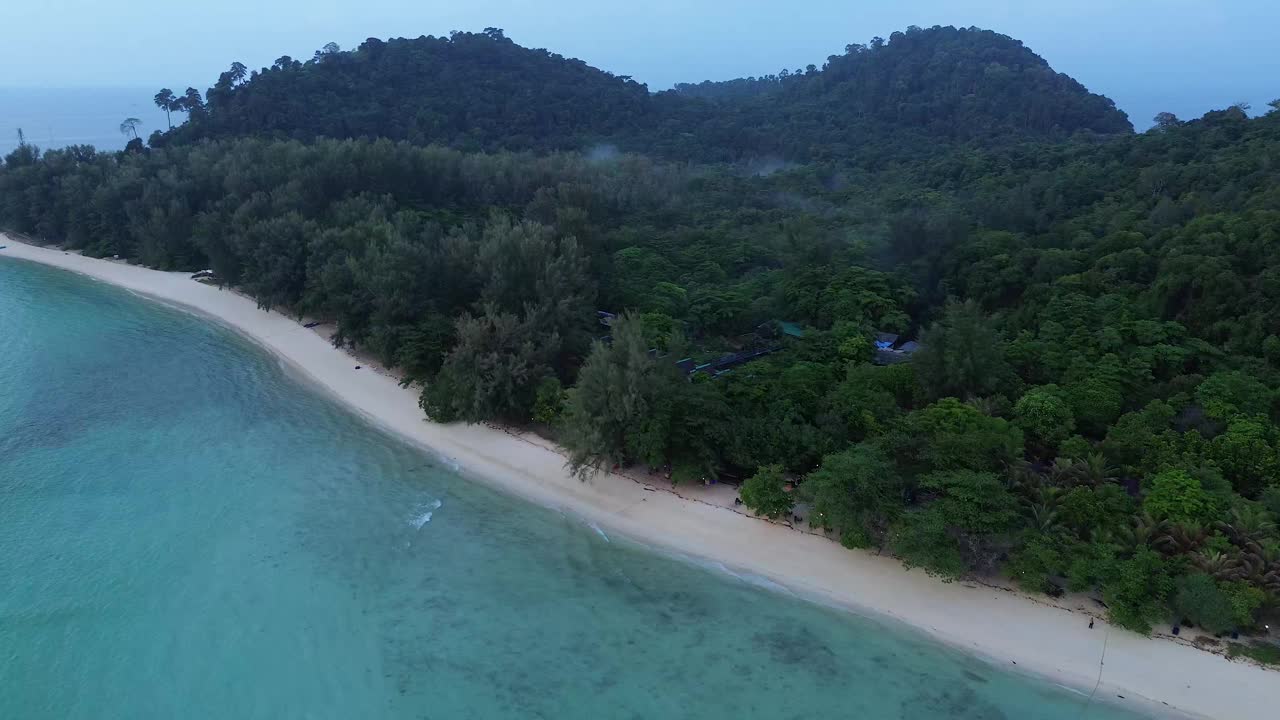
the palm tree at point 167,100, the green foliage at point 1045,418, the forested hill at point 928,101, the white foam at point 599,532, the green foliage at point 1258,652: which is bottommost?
the white foam at point 599,532

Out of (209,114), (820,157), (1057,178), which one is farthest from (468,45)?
(1057,178)

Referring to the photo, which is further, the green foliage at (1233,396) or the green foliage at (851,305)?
the green foliage at (1233,396)

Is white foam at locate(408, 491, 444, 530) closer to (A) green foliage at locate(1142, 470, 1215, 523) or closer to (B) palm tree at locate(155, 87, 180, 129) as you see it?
(A) green foliage at locate(1142, 470, 1215, 523)

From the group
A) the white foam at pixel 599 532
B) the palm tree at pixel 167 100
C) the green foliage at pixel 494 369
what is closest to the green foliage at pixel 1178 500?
the white foam at pixel 599 532

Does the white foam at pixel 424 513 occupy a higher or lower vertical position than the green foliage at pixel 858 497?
lower

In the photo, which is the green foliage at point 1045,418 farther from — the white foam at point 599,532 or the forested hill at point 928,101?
the forested hill at point 928,101

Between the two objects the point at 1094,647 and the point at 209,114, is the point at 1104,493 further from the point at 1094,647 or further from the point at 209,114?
the point at 209,114
